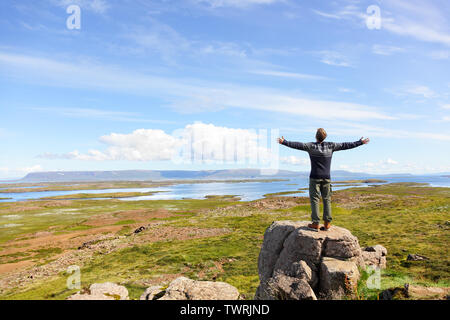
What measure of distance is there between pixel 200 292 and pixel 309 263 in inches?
197

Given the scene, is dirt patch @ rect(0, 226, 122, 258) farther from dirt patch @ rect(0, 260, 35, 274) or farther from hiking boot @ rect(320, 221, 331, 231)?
hiking boot @ rect(320, 221, 331, 231)

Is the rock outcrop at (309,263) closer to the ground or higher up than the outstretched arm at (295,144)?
closer to the ground

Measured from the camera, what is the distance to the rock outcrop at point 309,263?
10.3 m

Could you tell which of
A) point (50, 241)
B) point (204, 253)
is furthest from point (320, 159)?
point (50, 241)

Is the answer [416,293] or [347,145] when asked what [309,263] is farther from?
[347,145]

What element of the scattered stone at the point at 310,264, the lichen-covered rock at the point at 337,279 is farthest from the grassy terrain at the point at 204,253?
the scattered stone at the point at 310,264

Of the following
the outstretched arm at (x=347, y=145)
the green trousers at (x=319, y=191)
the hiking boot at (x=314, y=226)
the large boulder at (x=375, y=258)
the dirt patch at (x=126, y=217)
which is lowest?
the dirt patch at (x=126, y=217)

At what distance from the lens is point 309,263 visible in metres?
11.6

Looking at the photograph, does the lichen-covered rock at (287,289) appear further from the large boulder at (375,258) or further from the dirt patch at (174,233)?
the dirt patch at (174,233)

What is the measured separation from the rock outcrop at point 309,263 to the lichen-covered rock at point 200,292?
1271 mm

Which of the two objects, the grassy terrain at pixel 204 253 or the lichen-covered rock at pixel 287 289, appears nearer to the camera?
the lichen-covered rock at pixel 287 289

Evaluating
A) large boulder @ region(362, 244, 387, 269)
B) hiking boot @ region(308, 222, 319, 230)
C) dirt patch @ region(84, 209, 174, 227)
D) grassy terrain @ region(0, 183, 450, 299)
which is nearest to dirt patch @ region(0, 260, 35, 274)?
grassy terrain @ region(0, 183, 450, 299)

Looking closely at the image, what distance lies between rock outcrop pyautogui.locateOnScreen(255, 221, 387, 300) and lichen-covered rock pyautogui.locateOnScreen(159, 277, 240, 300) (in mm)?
1271
